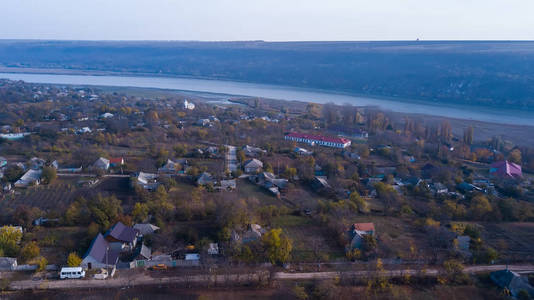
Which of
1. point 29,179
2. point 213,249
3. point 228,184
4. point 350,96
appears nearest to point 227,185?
point 228,184

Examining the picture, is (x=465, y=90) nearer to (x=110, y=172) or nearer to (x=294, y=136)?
(x=294, y=136)

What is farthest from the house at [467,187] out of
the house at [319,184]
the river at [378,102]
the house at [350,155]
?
the river at [378,102]

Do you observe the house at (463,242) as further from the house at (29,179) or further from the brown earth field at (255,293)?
the house at (29,179)

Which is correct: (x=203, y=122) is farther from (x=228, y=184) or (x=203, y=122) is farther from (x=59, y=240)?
(x=59, y=240)

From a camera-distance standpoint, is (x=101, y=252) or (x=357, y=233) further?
(x=357, y=233)

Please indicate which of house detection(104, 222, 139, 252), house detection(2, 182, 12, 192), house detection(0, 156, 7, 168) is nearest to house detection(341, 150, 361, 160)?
house detection(104, 222, 139, 252)

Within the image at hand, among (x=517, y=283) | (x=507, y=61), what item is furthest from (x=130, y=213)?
(x=507, y=61)
